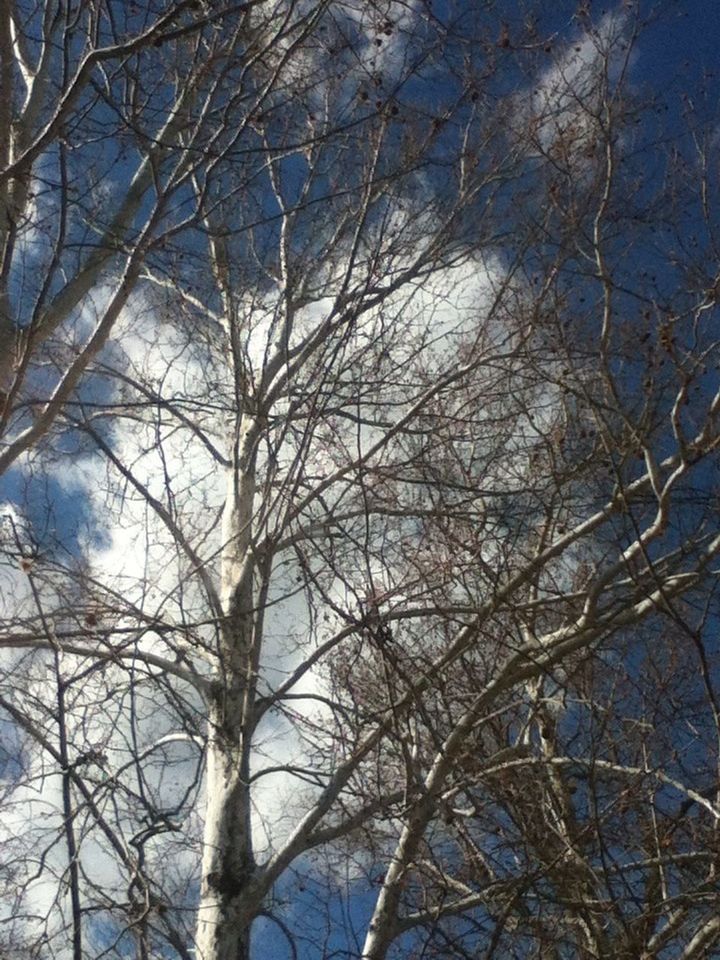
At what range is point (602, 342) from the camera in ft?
11.3

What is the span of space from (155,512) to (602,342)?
258 centimetres

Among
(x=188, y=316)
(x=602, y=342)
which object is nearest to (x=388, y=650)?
(x=602, y=342)

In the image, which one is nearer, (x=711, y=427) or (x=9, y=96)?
(x=711, y=427)

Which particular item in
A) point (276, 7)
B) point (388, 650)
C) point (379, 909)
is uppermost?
point (276, 7)

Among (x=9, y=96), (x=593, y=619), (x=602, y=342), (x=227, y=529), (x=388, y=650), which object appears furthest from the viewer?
(x=227, y=529)

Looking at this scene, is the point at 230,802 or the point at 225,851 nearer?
the point at 225,851

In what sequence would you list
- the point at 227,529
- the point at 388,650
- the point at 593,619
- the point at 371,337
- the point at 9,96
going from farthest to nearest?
1. the point at 227,529
2. the point at 371,337
3. the point at 9,96
4. the point at 593,619
5. the point at 388,650

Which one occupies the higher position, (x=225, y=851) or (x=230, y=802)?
(x=230, y=802)

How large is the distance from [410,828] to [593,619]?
3.78 feet

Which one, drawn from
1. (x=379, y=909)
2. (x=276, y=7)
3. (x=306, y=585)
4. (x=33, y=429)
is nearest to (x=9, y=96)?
(x=276, y=7)

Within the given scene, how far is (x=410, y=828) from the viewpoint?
3680 millimetres

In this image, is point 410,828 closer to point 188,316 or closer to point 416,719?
point 416,719

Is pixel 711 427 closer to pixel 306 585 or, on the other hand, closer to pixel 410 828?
pixel 306 585

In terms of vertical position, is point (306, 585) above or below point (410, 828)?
above
